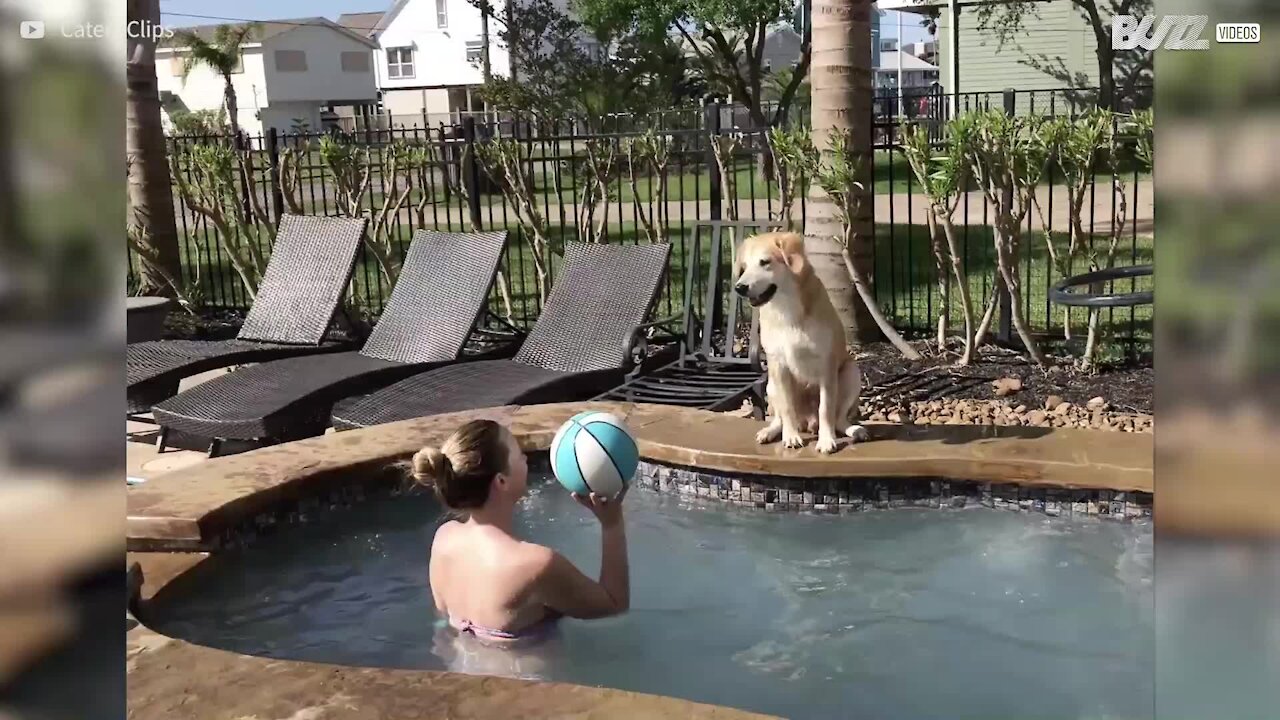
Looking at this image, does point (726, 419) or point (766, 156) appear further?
point (766, 156)

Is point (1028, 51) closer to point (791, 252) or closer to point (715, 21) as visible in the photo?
point (715, 21)

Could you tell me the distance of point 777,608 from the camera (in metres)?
4.68

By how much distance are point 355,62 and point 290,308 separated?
6147 centimetres

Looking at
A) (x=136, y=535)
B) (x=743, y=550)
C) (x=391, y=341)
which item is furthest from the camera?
(x=391, y=341)

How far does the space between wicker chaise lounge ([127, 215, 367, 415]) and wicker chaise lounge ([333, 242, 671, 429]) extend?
170cm

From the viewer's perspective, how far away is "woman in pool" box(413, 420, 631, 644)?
3412mm

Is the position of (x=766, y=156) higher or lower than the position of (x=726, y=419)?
higher

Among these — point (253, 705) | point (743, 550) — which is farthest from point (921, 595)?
point (253, 705)

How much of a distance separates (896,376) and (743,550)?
282cm

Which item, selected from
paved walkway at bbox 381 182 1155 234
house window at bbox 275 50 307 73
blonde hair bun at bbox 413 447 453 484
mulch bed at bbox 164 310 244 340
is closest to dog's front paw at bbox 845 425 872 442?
blonde hair bun at bbox 413 447 453 484

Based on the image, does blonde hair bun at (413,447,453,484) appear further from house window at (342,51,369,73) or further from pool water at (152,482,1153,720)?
house window at (342,51,369,73)

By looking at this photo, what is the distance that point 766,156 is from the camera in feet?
32.2

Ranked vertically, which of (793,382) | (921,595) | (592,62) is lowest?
(921,595)

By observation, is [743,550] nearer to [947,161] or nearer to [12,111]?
[947,161]
